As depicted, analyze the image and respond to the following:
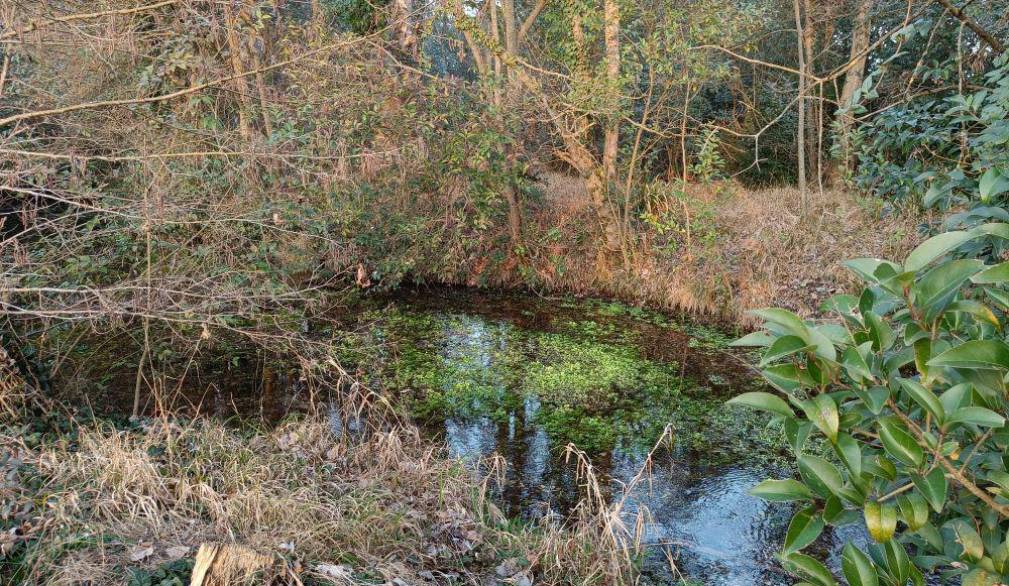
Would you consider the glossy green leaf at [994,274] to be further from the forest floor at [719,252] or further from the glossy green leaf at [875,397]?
the forest floor at [719,252]

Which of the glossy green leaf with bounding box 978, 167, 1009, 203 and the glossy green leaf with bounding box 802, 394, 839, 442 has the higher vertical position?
the glossy green leaf with bounding box 978, 167, 1009, 203

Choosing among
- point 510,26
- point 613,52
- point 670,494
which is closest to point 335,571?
point 670,494

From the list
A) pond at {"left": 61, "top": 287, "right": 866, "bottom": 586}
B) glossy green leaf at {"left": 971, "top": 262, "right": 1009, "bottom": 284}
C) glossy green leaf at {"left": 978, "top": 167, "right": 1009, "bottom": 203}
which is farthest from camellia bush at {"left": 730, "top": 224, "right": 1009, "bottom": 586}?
pond at {"left": 61, "top": 287, "right": 866, "bottom": 586}

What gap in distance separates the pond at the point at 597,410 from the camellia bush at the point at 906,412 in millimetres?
1254

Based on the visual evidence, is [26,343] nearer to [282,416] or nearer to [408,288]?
[282,416]

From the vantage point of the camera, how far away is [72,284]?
16.2 ft

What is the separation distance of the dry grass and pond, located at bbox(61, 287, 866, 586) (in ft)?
1.52

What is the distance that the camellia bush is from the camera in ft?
5.08

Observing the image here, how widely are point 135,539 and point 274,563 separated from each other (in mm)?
797

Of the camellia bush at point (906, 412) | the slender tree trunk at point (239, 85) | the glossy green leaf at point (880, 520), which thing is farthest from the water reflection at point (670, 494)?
the slender tree trunk at point (239, 85)

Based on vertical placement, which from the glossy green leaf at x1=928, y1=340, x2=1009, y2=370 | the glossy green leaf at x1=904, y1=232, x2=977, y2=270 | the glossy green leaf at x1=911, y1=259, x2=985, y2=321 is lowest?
the glossy green leaf at x1=928, y1=340, x2=1009, y2=370

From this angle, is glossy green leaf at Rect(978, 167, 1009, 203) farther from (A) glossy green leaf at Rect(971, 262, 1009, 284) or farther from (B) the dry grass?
(B) the dry grass

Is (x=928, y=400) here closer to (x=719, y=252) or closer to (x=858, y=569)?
(x=858, y=569)

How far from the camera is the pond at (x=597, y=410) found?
4418 mm
